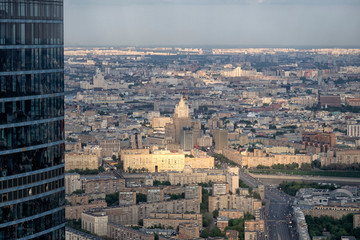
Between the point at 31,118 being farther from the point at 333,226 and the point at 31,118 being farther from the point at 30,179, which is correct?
the point at 333,226

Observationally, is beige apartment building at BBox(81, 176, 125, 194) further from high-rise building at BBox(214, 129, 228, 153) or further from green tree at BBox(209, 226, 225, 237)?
high-rise building at BBox(214, 129, 228, 153)

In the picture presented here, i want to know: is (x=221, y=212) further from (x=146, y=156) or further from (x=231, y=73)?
(x=231, y=73)

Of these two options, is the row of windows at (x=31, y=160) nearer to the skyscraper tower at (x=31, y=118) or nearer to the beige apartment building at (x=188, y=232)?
the skyscraper tower at (x=31, y=118)

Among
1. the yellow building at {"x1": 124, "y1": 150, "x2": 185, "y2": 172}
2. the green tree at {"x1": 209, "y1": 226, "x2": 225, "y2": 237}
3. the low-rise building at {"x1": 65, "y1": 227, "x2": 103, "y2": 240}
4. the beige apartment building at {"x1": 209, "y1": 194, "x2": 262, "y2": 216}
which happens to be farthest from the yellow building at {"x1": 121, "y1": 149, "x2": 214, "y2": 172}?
the low-rise building at {"x1": 65, "y1": 227, "x2": 103, "y2": 240}

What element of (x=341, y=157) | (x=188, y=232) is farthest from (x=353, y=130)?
(x=188, y=232)

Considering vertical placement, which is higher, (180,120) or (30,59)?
(30,59)

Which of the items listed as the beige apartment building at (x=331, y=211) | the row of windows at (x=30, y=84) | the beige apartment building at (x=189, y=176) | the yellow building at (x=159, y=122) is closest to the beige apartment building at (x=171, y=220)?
the beige apartment building at (x=331, y=211)

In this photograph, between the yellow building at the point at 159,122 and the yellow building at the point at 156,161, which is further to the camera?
the yellow building at the point at 159,122
